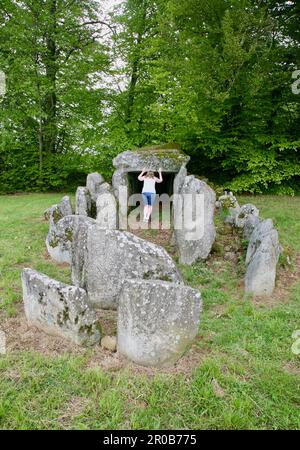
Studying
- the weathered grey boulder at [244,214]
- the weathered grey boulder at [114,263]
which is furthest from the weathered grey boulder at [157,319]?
the weathered grey boulder at [244,214]

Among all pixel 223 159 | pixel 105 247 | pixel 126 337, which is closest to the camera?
pixel 126 337

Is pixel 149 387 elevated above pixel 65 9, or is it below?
below

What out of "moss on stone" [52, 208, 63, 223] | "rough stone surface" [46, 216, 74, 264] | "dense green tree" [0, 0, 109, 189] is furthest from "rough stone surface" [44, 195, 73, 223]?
"dense green tree" [0, 0, 109, 189]

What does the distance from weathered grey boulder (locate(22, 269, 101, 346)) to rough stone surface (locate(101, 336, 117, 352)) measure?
0.08 meters

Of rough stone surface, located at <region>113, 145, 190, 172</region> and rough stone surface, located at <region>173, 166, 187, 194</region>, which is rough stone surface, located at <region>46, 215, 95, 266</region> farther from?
rough stone surface, located at <region>113, 145, 190, 172</region>

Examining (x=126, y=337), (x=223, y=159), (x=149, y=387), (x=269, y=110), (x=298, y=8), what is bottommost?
(x=149, y=387)

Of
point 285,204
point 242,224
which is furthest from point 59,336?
point 285,204

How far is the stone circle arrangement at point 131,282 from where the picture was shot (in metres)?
3.27

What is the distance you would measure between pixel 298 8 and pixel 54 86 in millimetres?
8996

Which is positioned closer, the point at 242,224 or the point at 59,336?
the point at 59,336

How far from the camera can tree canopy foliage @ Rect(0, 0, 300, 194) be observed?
373 inches

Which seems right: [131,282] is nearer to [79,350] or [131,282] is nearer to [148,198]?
[79,350]

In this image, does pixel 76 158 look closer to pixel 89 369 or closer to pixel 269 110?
pixel 269 110

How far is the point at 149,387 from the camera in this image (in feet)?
9.87
